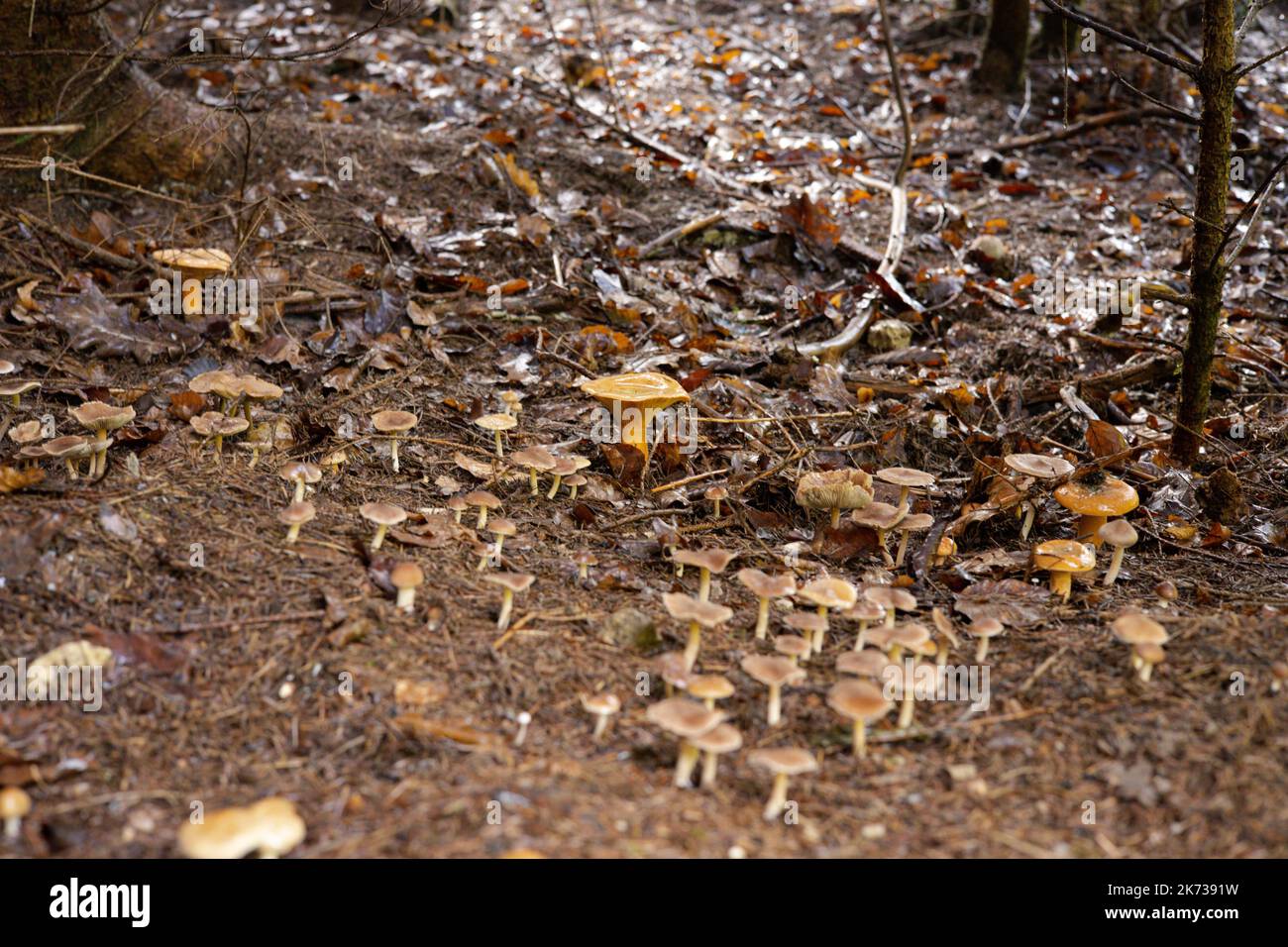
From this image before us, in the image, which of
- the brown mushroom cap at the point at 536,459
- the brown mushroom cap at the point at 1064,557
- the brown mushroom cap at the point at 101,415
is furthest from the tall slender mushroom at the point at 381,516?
the brown mushroom cap at the point at 1064,557

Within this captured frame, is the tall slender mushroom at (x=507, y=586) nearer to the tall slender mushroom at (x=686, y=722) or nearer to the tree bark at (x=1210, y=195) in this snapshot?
the tall slender mushroom at (x=686, y=722)

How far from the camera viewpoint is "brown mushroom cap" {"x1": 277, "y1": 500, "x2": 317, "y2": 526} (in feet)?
12.8

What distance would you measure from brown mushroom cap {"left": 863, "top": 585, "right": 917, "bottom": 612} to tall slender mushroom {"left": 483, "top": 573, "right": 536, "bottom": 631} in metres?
1.33

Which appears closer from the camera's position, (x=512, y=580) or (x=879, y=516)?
(x=512, y=580)

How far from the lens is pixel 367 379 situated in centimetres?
559

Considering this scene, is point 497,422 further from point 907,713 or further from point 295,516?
point 907,713

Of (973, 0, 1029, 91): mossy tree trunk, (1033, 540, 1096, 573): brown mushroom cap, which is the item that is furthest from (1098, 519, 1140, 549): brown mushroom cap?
(973, 0, 1029, 91): mossy tree trunk

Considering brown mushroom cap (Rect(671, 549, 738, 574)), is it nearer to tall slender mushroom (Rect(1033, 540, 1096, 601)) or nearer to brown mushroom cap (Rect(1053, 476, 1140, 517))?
tall slender mushroom (Rect(1033, 540, 1096, 601))

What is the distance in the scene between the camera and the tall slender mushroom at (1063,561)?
4.21 metres

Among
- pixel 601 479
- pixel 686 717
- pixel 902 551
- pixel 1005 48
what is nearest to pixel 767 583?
pixel 686 717

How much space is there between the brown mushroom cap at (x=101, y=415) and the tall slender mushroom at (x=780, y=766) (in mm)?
3028

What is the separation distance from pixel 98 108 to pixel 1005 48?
9.02m

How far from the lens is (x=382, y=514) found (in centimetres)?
397
